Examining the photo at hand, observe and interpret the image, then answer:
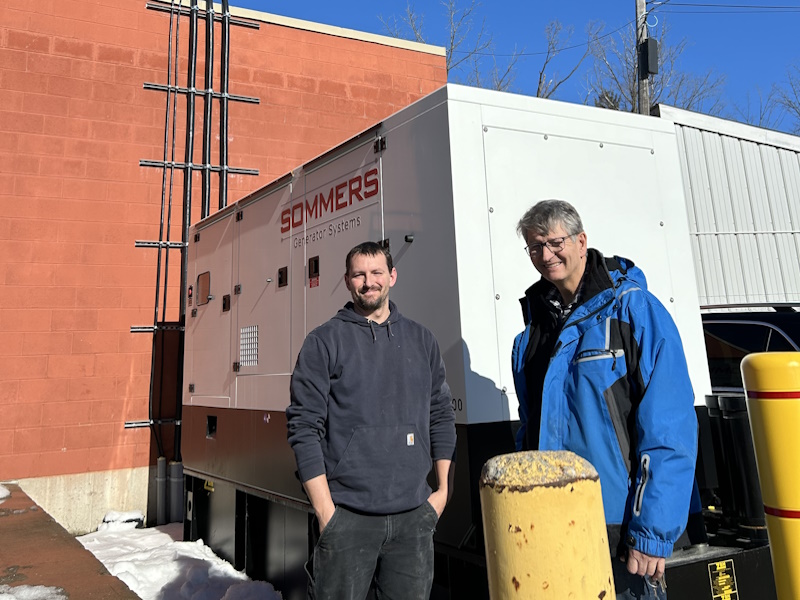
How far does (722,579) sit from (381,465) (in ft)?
4.97

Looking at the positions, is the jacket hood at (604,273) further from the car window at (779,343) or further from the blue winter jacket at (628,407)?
the car window at (779,343)

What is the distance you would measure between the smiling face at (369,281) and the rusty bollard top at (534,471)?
1105mm

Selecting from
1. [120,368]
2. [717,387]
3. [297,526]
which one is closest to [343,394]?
[297,526]

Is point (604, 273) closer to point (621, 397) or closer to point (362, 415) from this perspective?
point (621, 397)

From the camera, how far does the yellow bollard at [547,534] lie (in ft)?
4.10

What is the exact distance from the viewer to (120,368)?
302 inches

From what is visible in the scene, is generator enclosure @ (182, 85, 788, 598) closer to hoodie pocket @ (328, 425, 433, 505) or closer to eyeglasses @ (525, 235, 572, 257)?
hoodie pocket @ (328, 425, 433, 505)

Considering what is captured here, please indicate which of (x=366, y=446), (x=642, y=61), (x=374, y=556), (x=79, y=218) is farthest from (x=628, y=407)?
(x=642, y=61)

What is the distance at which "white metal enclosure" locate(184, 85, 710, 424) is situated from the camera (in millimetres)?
2973

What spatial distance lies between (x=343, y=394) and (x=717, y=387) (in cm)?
304

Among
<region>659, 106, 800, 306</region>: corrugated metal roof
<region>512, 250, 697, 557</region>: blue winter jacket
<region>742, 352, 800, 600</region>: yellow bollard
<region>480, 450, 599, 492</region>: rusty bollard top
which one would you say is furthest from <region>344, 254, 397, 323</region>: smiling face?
<region>659, 106, 800, 306</region>: corrugated metal roof

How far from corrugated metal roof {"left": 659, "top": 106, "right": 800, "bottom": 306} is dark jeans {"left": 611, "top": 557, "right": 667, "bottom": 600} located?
5.31 meters

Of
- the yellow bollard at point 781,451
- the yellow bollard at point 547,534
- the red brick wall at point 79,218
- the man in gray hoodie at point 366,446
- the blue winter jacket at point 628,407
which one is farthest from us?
the red brick wall at point 79,218

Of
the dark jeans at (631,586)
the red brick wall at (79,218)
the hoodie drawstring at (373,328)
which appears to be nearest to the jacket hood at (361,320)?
the hoodie drawstring at (373,328)
